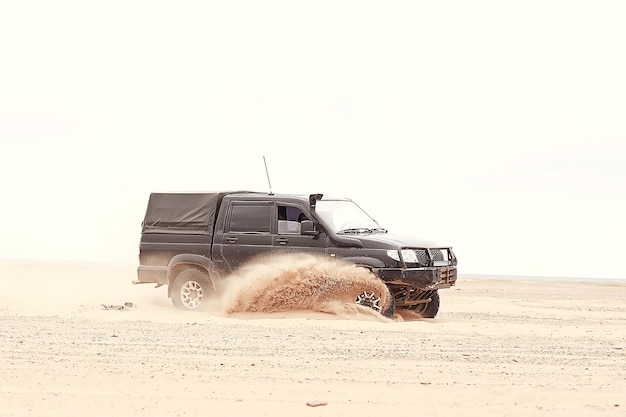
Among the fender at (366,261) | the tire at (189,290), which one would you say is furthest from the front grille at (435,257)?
the tire at (189,290)

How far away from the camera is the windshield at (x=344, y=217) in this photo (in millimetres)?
17000

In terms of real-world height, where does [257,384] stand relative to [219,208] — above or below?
below

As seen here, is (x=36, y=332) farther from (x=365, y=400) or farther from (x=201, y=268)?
(x=365, y=400)

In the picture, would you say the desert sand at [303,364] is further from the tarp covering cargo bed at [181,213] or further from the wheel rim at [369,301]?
the tarp covering cargo bed at [181,213]

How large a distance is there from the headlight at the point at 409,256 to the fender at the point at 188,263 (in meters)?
3.82

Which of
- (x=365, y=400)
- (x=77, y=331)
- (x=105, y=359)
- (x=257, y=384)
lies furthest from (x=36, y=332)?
(x=365, y=400)

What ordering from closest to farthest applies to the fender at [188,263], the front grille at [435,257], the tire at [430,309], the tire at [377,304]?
1. the tire at [377,304]
2. the front grille at [435,257]
3. the tire at [430,309]
4. the fender at [188,263]

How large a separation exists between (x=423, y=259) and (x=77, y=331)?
6064 mm

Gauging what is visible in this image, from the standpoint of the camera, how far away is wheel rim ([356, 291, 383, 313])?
15992mm

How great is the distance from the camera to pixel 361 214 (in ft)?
58.5

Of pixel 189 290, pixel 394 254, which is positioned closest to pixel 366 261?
pixel 394 254

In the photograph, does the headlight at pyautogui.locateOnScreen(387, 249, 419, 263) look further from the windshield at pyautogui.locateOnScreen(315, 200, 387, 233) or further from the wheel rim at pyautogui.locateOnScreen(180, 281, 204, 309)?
the wheel rim at pyautogui.locateOnScreen(180, 281, 204, 309)

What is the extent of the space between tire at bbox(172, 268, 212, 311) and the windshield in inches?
108

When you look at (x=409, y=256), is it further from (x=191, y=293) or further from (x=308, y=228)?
(x=191, y=293)
